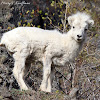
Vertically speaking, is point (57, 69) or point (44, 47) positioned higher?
point (44, 47)

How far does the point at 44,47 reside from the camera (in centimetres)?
696

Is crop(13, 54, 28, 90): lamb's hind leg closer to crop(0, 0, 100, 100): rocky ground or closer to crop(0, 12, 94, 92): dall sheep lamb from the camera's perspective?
crop(0, 12, 94, 92): dall sheep lamb

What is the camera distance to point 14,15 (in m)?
13.3

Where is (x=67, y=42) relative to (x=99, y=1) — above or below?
below

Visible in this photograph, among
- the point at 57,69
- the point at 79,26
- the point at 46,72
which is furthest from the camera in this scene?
the point at 57,69

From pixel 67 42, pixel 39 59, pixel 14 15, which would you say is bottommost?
pixel 39 59

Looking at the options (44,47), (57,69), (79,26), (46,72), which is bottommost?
(57,69)

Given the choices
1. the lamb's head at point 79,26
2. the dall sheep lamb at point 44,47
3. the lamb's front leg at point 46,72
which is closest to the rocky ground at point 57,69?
the lamb's front leg at point 46,72

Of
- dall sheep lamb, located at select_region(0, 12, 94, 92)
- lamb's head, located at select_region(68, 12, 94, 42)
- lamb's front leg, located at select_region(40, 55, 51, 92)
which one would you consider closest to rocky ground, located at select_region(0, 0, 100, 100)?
lamb's front leg, located at select_region(40, 55, 51, 92)

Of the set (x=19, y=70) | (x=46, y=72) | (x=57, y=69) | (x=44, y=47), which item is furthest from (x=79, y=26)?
(x=57, y=69)

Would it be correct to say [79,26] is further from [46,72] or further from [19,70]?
[19,70]

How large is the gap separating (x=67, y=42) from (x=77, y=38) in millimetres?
467

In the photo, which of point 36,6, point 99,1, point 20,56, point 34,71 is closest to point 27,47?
point 20,56

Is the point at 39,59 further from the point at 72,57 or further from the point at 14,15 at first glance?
the point at 14,15
